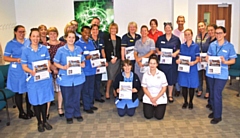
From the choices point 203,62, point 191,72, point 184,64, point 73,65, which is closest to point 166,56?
point 184,64

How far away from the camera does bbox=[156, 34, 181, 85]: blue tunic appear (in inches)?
211

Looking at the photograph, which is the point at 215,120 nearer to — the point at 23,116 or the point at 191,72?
the point at 191,72

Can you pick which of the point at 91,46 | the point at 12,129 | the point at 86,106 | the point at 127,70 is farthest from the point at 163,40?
the point at 12,129

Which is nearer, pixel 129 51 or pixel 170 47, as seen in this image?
pixel 170 47

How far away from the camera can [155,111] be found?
15.4ft

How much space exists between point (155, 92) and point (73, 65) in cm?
150

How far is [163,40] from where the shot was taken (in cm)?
539

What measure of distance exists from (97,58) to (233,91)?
344 cm

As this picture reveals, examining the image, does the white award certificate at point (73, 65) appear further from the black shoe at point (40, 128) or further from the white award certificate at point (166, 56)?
the white award certificate at point (166, 56)

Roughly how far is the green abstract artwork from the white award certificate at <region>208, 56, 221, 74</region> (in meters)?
3.66

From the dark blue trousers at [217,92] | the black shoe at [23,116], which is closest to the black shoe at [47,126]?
the black shoe at [23,116]

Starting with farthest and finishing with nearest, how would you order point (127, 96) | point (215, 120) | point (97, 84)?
point (97, 84)
point (127, 96)
point (215, 120)

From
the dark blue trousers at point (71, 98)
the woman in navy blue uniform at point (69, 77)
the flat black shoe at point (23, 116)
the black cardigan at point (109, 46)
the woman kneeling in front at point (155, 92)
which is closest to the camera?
the woman in navy blue uniform at point (69, 77)

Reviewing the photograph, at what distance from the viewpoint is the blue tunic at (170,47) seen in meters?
5.37
